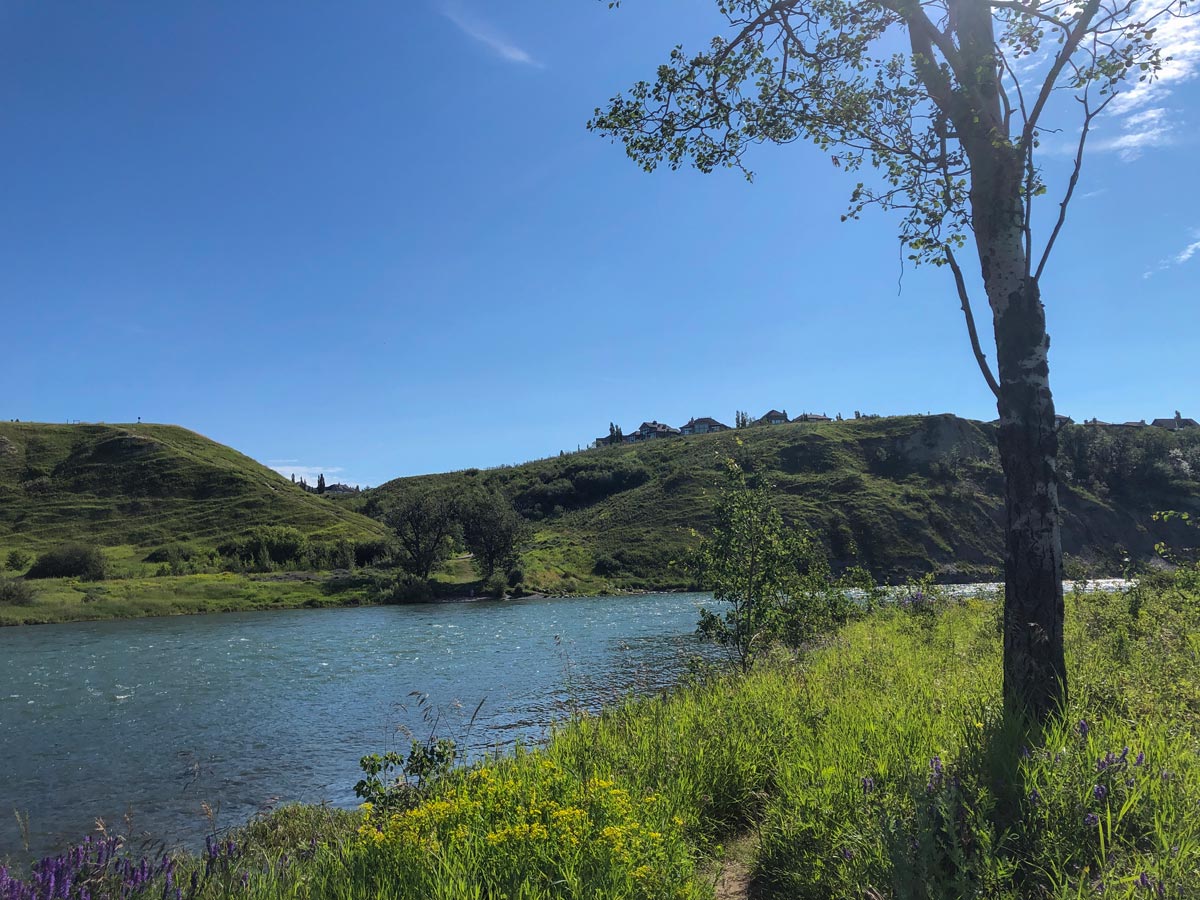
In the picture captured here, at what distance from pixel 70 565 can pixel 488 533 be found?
1699 inches

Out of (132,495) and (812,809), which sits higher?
(132,495)

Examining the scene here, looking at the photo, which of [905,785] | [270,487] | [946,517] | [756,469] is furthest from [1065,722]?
[270,487]

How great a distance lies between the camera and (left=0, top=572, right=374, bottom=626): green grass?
5128 centimetres

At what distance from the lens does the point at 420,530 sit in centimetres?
7525

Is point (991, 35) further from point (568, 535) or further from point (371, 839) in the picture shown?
point (568, 535)

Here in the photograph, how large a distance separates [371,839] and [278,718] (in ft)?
55.3

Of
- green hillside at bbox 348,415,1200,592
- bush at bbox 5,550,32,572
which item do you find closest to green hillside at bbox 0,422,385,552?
bush at bbox 5,550,32,572

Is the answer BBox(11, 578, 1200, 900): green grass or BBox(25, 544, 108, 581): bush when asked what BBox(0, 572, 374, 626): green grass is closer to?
BBox(25, 544, 108, 581): bush

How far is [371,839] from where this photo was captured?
448 cm

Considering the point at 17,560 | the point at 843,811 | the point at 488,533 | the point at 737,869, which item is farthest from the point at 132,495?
the point at 843,811

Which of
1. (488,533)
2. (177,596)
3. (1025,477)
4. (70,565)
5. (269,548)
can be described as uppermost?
(1025,477)

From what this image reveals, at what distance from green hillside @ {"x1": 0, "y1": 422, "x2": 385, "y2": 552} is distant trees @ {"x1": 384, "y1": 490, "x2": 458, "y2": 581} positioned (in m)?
24.2

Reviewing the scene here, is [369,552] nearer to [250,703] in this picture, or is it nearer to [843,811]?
[250,703]

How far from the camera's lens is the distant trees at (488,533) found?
76812 mm
